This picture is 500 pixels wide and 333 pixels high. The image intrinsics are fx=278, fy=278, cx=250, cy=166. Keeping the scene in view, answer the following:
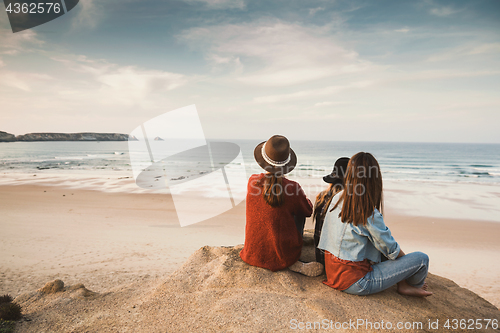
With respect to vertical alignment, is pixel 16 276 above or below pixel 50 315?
below

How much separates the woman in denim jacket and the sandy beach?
7.77 feet

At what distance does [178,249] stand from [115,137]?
115602 millimetres

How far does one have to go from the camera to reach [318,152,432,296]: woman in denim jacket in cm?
224

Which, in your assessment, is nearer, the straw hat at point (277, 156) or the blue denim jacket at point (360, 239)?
the blue denim jacket at point (360, 239)

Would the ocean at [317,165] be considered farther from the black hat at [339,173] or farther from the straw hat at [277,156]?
the straw hat at [277,156]

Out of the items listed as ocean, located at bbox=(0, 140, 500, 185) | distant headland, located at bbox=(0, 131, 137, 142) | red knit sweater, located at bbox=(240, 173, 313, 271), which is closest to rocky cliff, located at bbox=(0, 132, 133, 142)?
distant headland, located at bbox=(0, 131, 137, 142)

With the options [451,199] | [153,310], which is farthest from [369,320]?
[451,199]

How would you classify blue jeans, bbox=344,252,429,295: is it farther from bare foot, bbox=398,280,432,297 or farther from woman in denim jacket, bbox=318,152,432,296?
bare foot, bbox=398,280,432,297

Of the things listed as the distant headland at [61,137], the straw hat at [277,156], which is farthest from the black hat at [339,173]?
the distant headland at [61,137]

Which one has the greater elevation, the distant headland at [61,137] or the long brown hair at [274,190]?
the distant headland at [61,137]

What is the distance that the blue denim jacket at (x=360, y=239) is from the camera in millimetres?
2230

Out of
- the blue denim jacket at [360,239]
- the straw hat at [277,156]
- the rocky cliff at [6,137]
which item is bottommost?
the blue denim jacket at [360,239]

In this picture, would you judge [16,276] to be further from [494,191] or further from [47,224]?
[494,191]

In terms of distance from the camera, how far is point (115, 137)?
108562 mm
